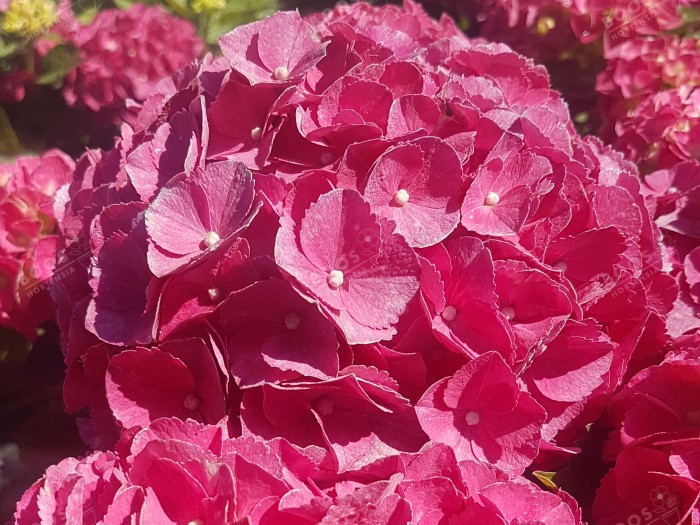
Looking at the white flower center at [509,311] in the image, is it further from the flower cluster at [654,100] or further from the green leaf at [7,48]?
the green leaf at [7,48]

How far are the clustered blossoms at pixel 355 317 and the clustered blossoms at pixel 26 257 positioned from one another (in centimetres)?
22

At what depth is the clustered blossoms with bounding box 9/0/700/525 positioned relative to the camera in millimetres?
548

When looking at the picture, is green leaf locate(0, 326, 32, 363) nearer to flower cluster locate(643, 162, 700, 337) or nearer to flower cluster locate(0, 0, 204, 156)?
flower cluster locate(0, 0, 204, 156)

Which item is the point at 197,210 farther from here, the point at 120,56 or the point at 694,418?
the point at 120,56

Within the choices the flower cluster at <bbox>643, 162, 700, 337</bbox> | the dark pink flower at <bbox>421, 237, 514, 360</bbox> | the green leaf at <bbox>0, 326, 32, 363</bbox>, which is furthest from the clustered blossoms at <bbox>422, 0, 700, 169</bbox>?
the green leaf at <bbox>0, 326, 32, 363</bbox>

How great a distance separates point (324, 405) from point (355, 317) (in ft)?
0.28

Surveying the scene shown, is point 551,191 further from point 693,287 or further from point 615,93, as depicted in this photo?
point 615,93

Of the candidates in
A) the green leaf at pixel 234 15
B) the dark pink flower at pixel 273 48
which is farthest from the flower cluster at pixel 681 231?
the green leaf at pixel 234 15

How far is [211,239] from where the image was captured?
0.57m

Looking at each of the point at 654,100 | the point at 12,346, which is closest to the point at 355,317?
the point at 12,346

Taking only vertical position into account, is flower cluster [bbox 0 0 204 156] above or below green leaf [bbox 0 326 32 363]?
above

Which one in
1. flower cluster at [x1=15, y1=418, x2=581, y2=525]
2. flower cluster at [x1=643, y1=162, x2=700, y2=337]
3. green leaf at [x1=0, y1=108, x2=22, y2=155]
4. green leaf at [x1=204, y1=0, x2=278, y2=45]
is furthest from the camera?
green leaf at [x1=204, y1=0, x2=278, y2=45]

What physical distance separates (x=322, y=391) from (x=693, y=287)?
1.60 ft

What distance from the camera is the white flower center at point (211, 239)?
572 mm
